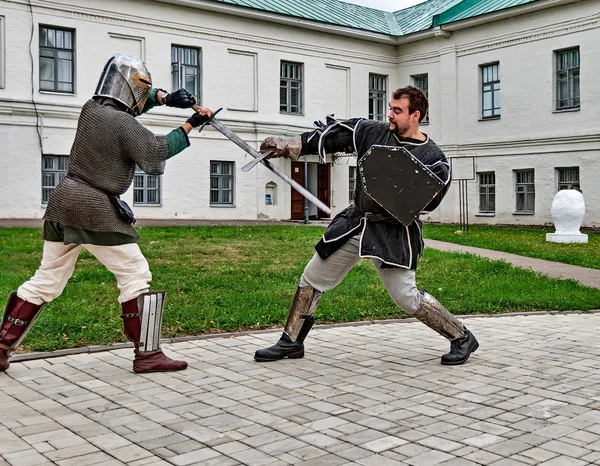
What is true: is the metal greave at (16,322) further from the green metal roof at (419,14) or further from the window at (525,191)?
the green metal roof at (419,14)

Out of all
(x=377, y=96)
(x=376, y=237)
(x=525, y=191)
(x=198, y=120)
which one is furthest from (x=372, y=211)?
(x=377, y=96)

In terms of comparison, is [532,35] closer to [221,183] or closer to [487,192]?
[487,192]

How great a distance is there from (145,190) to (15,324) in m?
20.7

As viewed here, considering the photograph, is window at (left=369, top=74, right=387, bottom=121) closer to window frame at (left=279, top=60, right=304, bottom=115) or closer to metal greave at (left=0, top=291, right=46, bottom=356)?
window frame at (left=279, top=60, right=304, bottom=115)

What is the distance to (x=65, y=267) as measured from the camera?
5.32m

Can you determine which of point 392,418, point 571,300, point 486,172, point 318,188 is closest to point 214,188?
point 318,188

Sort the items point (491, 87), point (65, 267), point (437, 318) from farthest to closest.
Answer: point (491, 87)
point (437, 318)
point (65, 267)

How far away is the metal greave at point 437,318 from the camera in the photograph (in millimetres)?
5703

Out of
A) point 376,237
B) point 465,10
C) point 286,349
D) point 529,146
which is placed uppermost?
point 465,10

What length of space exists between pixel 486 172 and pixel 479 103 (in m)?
2.63

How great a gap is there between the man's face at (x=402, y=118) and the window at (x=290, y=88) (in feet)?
78.2

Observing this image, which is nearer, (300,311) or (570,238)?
(300,311)

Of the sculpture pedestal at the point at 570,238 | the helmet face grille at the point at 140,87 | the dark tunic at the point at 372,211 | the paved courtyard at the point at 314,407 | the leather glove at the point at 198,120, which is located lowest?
the paved courtyard at the point at 314,407

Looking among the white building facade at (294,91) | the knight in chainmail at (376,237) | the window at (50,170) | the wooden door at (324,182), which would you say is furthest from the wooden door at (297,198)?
the knight in chainmail at (376,237)
